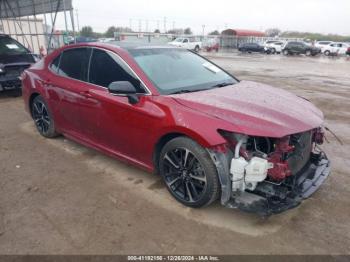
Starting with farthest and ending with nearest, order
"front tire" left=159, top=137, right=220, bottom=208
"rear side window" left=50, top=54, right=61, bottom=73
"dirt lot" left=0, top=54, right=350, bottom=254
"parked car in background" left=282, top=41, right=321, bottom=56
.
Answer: "parked car in background" left=282, top=41, right=321, bottom=56
"rear side window" left=50, top=54, right=61, bottom=73
"front tire" left=159, top=137, right=220, bottom=208
"dirt lot" left=0, top=54, right=350, bottom=254

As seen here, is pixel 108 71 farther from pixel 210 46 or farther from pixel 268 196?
pixel 210 46

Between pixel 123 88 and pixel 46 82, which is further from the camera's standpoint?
pixel 46 82

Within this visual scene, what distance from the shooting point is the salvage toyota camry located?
2.90 meters

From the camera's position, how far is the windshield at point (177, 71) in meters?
3.62

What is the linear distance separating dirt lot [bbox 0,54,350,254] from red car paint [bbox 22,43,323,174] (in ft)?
1.34

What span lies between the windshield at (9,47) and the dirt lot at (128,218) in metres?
5.94

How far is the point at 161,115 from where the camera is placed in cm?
327

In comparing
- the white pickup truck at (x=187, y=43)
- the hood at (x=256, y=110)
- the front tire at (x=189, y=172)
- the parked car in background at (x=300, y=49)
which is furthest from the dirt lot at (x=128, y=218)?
the parked car in background at (x=300, y=49)

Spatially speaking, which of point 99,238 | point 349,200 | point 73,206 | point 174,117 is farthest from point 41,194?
point 349,200

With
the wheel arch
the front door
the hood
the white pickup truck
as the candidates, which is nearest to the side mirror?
the front door

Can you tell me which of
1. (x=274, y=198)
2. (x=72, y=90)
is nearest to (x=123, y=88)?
(x=72, y=90)

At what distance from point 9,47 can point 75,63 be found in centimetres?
629

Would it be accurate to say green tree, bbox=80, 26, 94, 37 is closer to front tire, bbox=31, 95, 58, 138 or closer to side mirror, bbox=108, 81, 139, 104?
front tire, bbox=31, 95, 58, 138

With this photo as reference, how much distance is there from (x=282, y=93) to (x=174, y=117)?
1.60 meters
